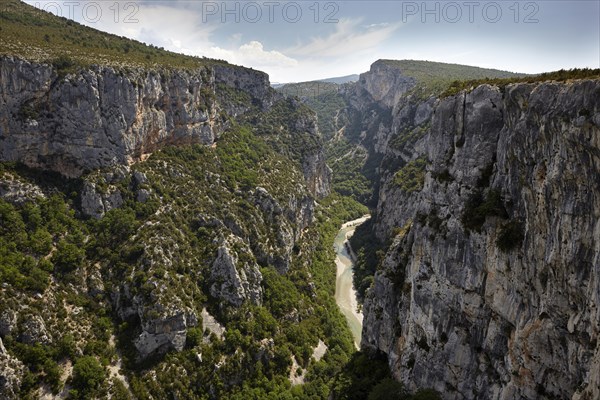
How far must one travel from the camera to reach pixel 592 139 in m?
18.1

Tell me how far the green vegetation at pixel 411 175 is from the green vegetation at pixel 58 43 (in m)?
53.5

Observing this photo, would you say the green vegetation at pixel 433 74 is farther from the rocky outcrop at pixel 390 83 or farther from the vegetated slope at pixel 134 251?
the vegetated slope at pixel 134 251

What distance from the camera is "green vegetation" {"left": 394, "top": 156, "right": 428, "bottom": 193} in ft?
291

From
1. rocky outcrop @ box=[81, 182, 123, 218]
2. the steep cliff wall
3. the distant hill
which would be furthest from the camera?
the distant hill

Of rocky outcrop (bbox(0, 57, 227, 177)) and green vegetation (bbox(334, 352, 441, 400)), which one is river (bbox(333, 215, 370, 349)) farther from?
rocky outcrop (bbox(0, 57, 227, 177))

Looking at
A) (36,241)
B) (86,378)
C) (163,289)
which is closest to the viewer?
(86,378)

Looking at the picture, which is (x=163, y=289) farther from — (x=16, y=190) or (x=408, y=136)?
(x=408, y=136)

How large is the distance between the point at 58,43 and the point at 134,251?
3740cm

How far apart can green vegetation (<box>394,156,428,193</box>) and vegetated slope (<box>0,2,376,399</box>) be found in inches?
1210

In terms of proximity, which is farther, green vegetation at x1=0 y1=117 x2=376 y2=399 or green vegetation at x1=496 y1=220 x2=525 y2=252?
green vegetation at x1=0 y1=117 x2=376 y2=399

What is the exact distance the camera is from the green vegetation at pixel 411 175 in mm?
88731

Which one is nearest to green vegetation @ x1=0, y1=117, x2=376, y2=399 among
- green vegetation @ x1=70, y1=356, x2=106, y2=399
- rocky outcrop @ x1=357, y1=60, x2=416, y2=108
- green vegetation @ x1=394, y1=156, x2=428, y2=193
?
green vegetation @ x1=70, y1=356, x2=106, y2=399

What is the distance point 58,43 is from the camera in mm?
62438

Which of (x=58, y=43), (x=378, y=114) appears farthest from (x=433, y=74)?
(x=58, y=43)
